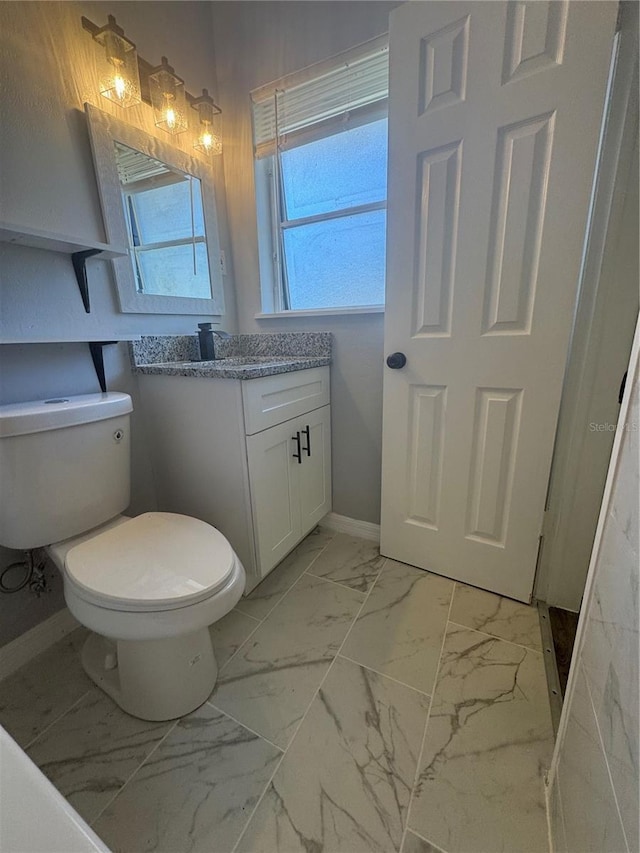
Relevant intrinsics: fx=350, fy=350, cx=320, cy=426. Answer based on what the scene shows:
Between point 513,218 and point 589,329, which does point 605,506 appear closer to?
point 589,329

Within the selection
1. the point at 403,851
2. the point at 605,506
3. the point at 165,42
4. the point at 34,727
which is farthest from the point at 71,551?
the point at 165,42

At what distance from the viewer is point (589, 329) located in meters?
1.07

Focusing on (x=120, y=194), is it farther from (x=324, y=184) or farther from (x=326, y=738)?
(x=326, y=738)

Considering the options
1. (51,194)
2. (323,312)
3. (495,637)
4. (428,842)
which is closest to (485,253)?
(323,312)

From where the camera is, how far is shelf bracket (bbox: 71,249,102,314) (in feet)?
3.74

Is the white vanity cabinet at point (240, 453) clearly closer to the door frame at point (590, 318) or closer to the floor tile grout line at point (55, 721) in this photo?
the floor tile grout line at point (55, 721)

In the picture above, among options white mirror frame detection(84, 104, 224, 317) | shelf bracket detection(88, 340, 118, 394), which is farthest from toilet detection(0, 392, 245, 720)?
white mirror frame detection(84, 104, 224, 317)

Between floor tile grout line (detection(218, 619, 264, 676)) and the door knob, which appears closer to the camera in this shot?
floor tile grout line (detection(218, 619, 264, 676))

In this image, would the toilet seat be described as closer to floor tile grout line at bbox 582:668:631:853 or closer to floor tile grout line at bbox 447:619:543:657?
floor tile grout line at bbox 582:668:631:853

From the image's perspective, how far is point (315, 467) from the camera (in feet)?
5.26

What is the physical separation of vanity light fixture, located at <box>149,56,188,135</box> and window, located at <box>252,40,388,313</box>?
348 mm

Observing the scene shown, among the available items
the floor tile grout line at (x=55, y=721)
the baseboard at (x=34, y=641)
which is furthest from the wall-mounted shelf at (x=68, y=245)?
the floor tile grout line at (x=55, y=721)

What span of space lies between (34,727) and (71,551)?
49 centimetres

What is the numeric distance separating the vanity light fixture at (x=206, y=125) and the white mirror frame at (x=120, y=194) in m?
0.06
